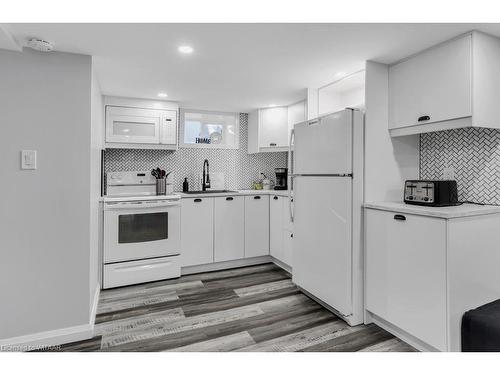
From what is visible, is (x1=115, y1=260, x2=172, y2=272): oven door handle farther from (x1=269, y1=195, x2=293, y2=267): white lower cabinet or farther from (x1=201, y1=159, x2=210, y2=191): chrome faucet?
(x1=269, y1=195, x2=293, y2=267): white lower cabinet

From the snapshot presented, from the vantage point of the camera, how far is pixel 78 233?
2125 mm

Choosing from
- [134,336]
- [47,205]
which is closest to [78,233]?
[47,205]

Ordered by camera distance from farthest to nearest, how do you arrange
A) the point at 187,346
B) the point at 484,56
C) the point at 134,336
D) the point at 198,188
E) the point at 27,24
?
1. the point at 198,188
2. the point at 134,336
3. the point at 187,346
4. the point at 484,56
5. the point at 27,24

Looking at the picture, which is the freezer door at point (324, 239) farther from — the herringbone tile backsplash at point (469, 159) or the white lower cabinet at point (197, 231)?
the white lower cabinet at point (197, 231)

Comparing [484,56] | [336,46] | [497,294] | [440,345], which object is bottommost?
[440,345]

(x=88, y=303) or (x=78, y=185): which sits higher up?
(x=78, y=185)

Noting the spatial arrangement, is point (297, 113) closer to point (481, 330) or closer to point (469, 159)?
point (469, 159)

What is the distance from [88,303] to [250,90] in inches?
98.0

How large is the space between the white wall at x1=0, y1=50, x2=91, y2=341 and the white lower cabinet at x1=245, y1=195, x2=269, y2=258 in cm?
201

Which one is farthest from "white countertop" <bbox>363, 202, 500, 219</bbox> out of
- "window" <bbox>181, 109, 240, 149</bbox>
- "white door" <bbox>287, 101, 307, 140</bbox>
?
"window" <bbox>181, 109, 240, 149</bbox>

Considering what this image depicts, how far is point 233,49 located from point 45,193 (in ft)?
5.53

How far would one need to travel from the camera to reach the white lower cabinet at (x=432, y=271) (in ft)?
5.77

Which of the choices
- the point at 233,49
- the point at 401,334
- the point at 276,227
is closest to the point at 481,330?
the point at 401,334

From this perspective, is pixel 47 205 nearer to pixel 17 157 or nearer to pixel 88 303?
pixel 17 157
